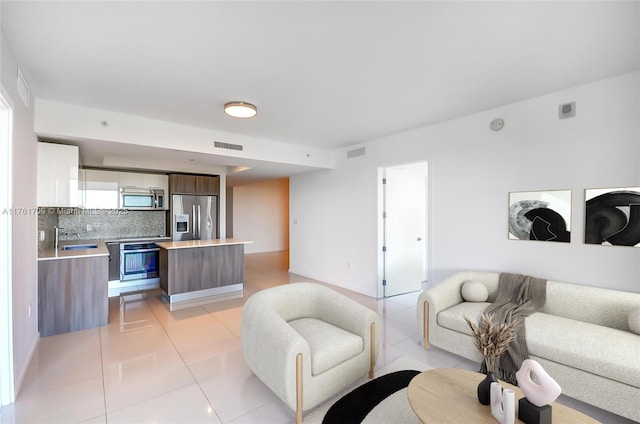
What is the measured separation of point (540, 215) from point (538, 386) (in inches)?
90.3

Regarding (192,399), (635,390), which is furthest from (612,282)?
(192,399)

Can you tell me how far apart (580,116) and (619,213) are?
1.00 m

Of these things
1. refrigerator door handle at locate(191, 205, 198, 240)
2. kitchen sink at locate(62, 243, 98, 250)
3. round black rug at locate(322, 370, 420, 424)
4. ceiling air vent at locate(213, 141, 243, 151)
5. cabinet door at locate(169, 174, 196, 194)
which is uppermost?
ceiling air vent at locate(213, 141, 243, 151)

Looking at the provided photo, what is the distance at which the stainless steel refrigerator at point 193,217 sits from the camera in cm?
598

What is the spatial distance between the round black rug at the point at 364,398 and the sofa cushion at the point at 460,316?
1.90ft

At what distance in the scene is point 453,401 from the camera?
164 centimetres

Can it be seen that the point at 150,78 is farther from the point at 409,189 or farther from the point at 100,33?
the point at 409,189

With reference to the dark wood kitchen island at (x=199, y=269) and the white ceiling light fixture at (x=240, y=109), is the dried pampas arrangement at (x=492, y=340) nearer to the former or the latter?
the white ceiling light fixture at (x=240, y=109)

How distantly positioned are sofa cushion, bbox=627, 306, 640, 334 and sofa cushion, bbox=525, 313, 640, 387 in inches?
1.9

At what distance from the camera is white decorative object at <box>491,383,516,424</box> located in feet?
4.65

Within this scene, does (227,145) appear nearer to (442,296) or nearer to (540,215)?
(442,296)

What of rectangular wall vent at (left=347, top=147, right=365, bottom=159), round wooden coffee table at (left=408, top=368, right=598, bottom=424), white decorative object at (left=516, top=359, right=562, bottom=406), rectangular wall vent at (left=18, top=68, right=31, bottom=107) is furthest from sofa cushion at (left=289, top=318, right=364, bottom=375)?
rectangular wall vent at (left=347, top=147, right=365, bottom=159)

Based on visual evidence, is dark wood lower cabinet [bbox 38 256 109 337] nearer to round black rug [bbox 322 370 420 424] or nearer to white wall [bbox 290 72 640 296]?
round black rug [bbox 322 370 420 424]

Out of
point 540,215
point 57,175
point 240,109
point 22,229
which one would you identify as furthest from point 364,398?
point 57,175
